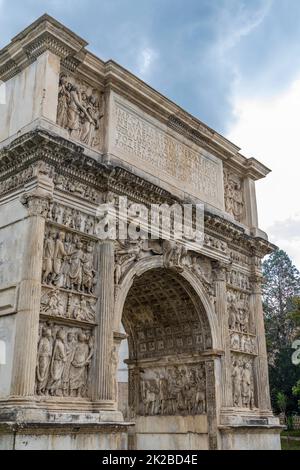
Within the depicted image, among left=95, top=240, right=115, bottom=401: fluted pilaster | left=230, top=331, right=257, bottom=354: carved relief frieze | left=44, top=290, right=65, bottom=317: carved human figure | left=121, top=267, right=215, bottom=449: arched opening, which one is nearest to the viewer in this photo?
left=44, top=290, right=65, bottom=317: carved human figure

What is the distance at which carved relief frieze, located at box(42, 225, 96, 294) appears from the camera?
1174 cm

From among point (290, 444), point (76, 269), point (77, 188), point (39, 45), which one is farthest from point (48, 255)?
point (290, 444)

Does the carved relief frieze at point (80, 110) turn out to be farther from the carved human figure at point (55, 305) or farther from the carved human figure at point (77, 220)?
the carved human figure at point (55, 305)

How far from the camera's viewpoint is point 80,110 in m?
13.8

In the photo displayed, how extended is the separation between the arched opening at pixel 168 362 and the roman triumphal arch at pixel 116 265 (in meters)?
0.04

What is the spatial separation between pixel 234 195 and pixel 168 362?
Result: 6214mm

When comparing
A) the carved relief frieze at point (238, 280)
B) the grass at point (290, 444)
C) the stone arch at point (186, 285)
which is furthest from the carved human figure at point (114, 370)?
the grass at point (290, 444)

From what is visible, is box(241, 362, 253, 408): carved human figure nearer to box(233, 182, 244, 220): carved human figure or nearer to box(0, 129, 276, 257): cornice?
box(233, 182, 244, 220): carved human figure

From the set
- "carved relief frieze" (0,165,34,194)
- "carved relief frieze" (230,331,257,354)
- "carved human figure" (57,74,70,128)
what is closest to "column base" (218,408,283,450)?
"carved relief frieze" (230,331,257,354)

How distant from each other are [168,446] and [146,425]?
0.96m

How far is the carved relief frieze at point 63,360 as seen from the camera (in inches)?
435

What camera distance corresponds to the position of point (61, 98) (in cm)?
1328

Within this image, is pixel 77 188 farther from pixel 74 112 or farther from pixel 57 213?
pixel 74 112

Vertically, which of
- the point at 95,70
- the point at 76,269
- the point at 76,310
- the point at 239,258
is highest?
the point at 95,70
